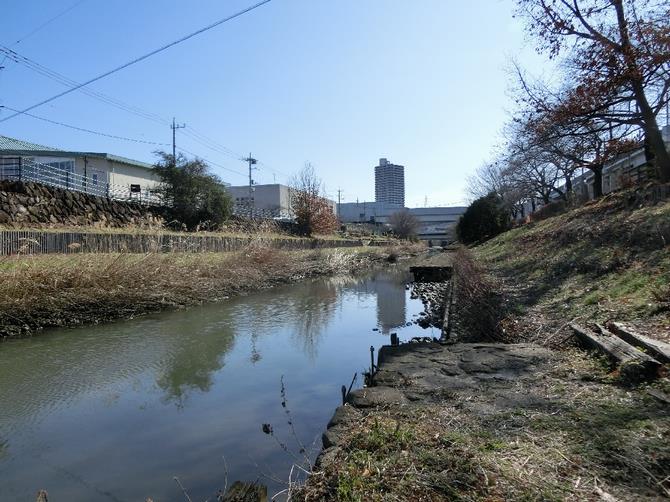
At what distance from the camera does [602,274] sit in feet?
30.0

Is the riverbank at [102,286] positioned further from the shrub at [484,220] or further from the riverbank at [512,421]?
the shrub at [484,220]

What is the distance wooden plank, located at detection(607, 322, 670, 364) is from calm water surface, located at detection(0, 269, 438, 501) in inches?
132

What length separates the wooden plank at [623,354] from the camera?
4.23 metres

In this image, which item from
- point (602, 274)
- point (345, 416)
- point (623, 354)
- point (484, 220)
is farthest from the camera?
→ point (484, 220)

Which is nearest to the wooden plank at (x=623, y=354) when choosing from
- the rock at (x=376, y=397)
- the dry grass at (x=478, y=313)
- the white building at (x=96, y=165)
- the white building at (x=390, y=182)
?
the dry grass at (x=478, y=313)

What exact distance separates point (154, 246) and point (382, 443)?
13.4 metres

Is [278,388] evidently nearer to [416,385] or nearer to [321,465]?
[416,385]

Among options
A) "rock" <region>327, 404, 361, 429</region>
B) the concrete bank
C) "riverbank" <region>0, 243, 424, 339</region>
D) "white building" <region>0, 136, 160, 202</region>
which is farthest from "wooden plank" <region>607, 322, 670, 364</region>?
"white building" <region>0, 136, 160, 202</region>

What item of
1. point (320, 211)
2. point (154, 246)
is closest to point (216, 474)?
point (154, 246)

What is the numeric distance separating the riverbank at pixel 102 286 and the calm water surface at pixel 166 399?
63 centimetres

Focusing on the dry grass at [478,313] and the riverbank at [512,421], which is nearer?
the riverbank at [512,421]

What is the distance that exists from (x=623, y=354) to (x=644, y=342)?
0.36 m

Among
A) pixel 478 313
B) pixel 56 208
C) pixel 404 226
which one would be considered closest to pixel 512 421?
pixel 478 313

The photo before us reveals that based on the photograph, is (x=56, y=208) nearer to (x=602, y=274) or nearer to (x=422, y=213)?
(x=602, y=274)
